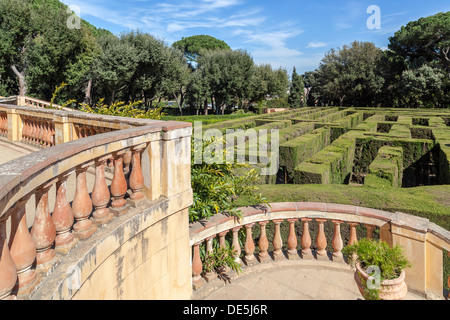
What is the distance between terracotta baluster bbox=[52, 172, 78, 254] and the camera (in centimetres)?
193

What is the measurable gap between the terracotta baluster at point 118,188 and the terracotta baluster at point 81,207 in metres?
0.37

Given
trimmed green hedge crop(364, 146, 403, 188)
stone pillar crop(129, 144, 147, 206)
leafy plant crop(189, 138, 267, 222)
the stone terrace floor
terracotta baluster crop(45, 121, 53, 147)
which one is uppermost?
terracotta baluster crop(45, 121, 53, 147)

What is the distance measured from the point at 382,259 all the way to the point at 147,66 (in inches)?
1008

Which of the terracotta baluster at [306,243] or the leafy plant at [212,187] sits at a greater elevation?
the leafy plant at [212,187]

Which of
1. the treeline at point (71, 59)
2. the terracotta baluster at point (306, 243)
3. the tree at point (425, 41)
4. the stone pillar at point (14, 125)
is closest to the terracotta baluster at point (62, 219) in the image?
the terracotta baluster at point (306, 243)

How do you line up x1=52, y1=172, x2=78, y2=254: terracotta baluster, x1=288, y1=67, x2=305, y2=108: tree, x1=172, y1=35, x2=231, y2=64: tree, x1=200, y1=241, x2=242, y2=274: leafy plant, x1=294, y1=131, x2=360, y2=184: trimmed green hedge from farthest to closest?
x1=172, y1=35, x2=231, y2=64: tree
x1=288, y1=67, x2=305, y2=108: tree
x1=294, y1=131, x2=360, y2=184: trimmed green hedge
x1=200, y1=241, x2=242, y2=274: leafy plant
x1=52, y1=172, x2=78, y2=254: terracotta baluster

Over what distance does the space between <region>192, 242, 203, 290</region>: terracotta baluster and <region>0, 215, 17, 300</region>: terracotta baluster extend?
2141 mm

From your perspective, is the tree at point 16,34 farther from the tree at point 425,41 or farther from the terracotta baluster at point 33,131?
the tree at point 425,41

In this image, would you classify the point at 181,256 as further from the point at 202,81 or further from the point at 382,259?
the point at 202,81

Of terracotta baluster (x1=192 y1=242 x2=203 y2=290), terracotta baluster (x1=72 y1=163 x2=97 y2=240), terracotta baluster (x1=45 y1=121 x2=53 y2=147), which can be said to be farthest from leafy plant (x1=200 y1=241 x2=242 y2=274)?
terracotta baluster (x1=45 y1=121 x2=53 y2=147)

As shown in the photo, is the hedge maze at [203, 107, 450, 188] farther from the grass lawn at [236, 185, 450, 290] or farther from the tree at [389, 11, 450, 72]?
the tree at [389, 11, 450, 72]

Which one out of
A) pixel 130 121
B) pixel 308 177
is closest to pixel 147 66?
pixel 308 177

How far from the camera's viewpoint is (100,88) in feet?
79.5

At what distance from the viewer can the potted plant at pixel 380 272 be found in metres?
2.68
